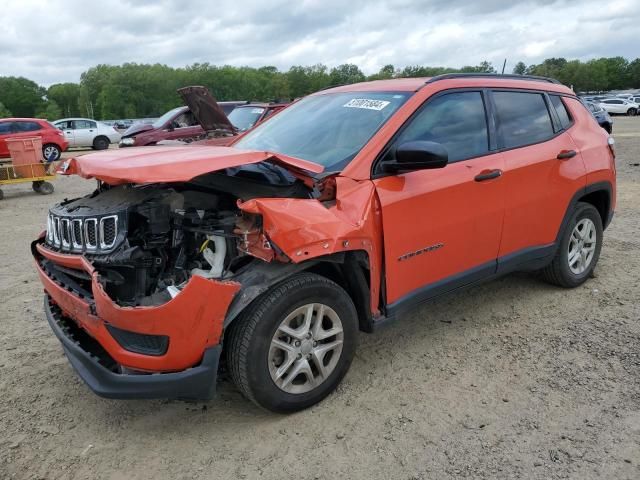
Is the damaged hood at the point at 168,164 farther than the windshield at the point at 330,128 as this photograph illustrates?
No

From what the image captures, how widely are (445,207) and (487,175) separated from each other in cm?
47

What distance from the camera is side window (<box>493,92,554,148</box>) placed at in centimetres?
383

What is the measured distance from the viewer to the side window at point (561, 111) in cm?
433

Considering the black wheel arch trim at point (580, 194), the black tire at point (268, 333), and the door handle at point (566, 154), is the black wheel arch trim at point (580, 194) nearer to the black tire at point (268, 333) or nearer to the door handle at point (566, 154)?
the door handle at point (566, 154)

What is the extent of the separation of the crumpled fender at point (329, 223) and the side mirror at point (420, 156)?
0.24m

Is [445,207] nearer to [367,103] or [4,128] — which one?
[367,103]

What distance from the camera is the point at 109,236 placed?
109 inches

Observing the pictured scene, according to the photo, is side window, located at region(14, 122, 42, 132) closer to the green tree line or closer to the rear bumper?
the rear bumper

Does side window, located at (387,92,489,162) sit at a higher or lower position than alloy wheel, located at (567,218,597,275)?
higher

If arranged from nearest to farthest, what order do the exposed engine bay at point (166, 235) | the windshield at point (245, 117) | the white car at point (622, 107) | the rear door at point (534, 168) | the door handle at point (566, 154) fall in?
1. the exposed engine bay at point (166, 235)
2. the rear door at point (534, 168)
3. the door handle at point (566, 154)
4. the windshield at point (245, 117)
5. the white car at point (622, 107)

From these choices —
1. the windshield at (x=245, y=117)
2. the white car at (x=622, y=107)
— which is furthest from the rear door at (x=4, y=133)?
the white car at (x=622, y=107)

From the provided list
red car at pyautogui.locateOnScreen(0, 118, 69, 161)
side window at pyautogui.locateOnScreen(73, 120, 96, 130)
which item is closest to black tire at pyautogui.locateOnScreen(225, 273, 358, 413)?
red car at pyautogui.locateOnScreen(0, 118, 69, 161)

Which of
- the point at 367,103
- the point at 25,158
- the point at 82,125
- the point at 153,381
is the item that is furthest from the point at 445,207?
the point at 82,125

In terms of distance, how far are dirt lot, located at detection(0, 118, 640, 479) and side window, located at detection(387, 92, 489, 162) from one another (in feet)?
4.56
